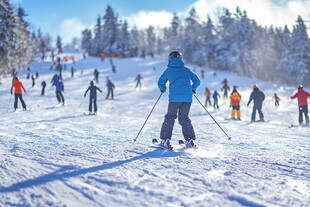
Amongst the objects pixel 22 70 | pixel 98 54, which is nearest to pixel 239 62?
pixel 98 54

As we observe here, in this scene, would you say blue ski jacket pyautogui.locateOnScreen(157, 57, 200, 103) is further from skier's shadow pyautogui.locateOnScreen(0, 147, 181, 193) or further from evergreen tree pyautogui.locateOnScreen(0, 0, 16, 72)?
evergreen tree pyautogui.locateOnScreen(0, 0, 16, 72)

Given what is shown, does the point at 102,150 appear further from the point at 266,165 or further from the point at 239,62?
the point at 239,62

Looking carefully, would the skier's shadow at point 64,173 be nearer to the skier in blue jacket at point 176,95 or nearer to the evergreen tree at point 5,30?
the skier in blue jacket at point 176,95

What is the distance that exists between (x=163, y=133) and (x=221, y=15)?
6788 centimetres

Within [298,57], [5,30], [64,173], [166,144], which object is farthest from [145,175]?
[298,57]

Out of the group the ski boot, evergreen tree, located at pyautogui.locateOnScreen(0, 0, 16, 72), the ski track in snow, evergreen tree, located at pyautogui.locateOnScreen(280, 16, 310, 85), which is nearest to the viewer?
the ski track in snow

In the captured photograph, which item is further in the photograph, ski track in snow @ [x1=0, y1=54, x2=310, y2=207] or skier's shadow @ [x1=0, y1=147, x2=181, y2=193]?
skier's shadow @ [x1=0, y1=147, x2=181, y2=193]

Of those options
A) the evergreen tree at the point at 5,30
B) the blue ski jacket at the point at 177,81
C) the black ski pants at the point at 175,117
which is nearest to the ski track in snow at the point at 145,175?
the black ski pants at the point at 175,117

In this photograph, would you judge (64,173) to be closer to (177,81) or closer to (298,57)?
(177,81)

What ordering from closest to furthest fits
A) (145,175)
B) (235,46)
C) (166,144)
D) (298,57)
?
(145,175)
(166,144)
(298,57)
(235,46)

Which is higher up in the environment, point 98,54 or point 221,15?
Answer: point 221,15

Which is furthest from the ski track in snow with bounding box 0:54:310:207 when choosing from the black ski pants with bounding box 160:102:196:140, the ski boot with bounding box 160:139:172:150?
the black ski pants with bounding box 160:102:196:140

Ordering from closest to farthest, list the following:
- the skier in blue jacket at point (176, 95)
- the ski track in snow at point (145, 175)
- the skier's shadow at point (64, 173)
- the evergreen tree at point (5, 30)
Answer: the ski track in snow at point (145, 175)
the skier's shadow at point (64, 173)
the skier in blue jacket at point (176, 95)
the evergreen tree at point (5, 30)

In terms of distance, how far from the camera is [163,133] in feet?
17.9
